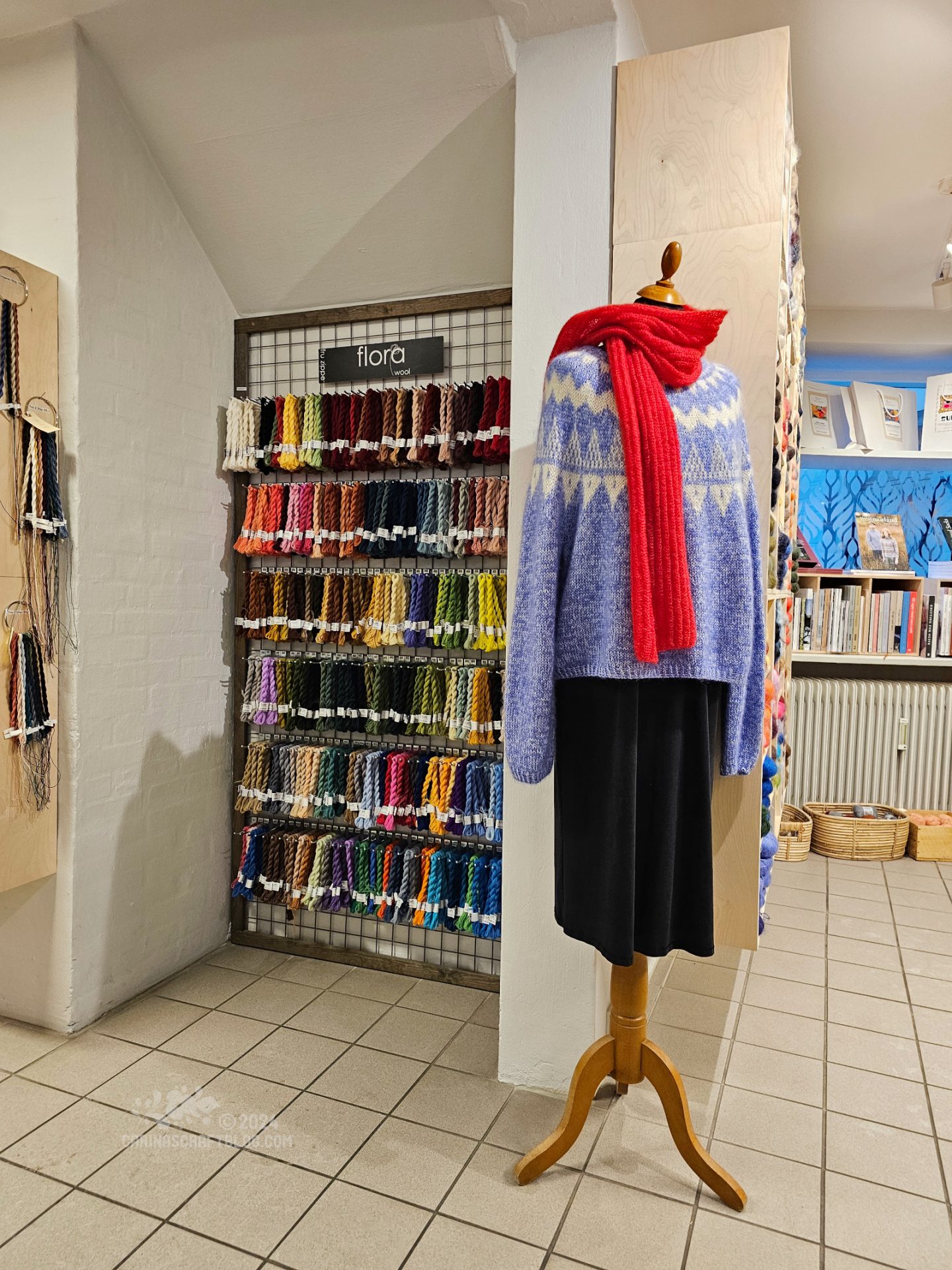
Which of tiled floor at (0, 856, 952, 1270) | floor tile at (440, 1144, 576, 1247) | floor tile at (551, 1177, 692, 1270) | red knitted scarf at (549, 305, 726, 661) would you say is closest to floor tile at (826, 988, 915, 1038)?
A: tiled floor at (0, 856, 952, 1270)

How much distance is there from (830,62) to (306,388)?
6.28 feet

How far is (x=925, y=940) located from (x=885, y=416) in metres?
2.66

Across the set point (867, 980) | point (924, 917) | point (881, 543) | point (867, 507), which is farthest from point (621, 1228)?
point (867, 507)

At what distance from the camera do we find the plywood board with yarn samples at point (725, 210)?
2000 millimetres

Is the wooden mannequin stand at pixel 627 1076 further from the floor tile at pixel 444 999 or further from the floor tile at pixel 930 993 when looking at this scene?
the floor tile at pixel 930 993

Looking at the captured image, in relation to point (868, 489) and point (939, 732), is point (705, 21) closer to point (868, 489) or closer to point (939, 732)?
point (868, 489)

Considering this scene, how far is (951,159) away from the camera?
310 centimetres

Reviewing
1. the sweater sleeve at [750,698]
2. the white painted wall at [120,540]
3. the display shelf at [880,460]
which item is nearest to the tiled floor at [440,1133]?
the white painted wall at [120,540]

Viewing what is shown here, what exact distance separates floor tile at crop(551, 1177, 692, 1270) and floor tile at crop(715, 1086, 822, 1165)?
32 centimetres

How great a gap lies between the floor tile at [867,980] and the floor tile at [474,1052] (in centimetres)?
120

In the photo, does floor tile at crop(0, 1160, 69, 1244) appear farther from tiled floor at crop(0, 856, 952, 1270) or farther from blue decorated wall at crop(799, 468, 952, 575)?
blue decorated wall at crop(799, 468, 952, 575)

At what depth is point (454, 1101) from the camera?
7.21 ft

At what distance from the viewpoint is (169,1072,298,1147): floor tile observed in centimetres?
204

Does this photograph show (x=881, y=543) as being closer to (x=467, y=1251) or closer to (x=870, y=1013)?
(x=870, y=1013)
